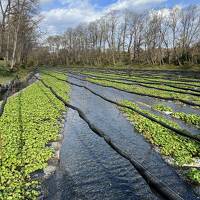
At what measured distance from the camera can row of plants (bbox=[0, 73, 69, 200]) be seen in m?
8.21

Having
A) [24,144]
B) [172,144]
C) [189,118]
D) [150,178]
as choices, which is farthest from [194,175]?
[189,118]

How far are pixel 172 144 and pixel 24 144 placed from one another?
205 inches

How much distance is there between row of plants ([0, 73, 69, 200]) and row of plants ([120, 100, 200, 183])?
370cm

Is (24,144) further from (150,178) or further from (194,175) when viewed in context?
(194,175)

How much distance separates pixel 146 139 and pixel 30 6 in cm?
4933

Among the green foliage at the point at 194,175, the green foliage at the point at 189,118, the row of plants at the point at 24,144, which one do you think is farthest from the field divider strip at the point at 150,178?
the green foliage at the point at 189,118

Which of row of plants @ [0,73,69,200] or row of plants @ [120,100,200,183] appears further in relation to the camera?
row of plants @ [120,100,200,183]

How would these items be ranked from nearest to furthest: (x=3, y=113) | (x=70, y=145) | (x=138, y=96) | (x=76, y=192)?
(x=76, y=192) → (x=70, y=145) → (x=3, y=113) → (x=138, y=96)

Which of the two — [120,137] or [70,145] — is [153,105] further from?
[70,145]

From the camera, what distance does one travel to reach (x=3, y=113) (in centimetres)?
1731

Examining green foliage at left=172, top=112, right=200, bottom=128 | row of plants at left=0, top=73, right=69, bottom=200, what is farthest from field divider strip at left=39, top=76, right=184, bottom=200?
green foliage at left=172, top=112, right=200, bottom=128

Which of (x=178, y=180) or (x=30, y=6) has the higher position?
(x=30, y=6)

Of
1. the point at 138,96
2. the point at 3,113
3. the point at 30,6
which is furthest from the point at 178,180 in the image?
the point at 30,6

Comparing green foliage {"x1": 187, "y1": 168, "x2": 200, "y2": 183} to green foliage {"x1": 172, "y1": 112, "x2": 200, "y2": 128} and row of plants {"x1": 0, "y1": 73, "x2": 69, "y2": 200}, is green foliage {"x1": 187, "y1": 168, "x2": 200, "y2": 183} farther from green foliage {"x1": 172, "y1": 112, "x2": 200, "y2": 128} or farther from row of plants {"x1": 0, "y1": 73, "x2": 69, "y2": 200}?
green foliage {"x1": 172, "y1": 112, "x2": 200, "y2": 128}
